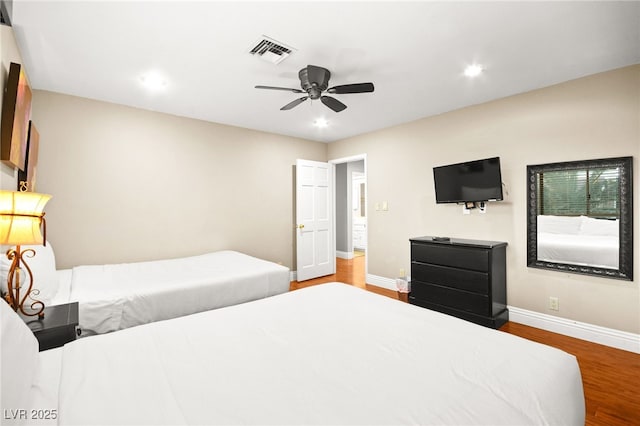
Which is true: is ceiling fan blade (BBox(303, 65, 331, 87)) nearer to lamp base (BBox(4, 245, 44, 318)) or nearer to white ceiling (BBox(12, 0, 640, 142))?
white ceiling (BBox(12, 0, 640, 142))

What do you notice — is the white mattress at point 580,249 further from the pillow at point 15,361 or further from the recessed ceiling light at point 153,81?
the recessed ceiling light at point 153,81

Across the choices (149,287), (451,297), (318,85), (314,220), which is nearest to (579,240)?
(451,297)

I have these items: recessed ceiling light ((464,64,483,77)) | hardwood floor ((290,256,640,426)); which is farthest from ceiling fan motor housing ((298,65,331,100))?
hardwood floor ((290,256,640,426))

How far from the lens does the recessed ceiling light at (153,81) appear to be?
2.86 meters

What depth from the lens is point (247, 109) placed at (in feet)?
12.5

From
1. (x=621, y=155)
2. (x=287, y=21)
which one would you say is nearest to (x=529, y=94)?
(x=621, y=155)

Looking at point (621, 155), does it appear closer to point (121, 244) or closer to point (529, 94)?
point (529, 94)

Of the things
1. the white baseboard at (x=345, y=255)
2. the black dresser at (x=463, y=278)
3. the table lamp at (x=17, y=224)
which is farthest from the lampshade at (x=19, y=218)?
the white baseboard at (x=345, y=255)

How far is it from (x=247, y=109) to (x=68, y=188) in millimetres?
2198

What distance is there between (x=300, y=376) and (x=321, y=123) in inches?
150

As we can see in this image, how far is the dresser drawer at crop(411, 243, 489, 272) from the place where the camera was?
325cm

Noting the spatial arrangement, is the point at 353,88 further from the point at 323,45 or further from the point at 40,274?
the point at 40,274

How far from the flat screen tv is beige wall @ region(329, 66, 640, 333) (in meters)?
0.18

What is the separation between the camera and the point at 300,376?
118 cm
